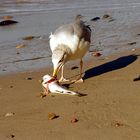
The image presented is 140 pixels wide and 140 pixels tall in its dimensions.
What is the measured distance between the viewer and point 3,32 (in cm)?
1292

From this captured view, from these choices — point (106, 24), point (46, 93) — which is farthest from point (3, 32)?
point (46, 93)

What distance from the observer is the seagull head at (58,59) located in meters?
7.52

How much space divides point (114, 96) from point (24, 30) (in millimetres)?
6787

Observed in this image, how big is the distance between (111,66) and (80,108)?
2.68 m

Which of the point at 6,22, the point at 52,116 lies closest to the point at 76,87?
the point at 52,116

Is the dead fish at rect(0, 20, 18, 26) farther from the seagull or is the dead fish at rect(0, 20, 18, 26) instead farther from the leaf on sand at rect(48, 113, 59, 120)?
the leaf on sand at rect(48, 113, 59, 120)

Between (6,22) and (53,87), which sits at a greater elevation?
(53,87)

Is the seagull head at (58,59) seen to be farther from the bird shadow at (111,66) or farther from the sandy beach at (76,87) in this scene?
the bird shadow at (111,66)

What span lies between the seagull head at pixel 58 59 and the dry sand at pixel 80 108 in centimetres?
36

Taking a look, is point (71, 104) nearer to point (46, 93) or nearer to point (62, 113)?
point (62, 113)

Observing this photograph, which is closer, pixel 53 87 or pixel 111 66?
pixel 53 87

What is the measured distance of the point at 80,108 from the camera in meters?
6.23

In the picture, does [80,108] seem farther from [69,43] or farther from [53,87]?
[69,43]

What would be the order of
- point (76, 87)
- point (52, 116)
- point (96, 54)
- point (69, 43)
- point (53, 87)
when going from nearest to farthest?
point (52, 116) → point (53, 87) → point (76, 87) → point (69, 43) → point (96, 54)
